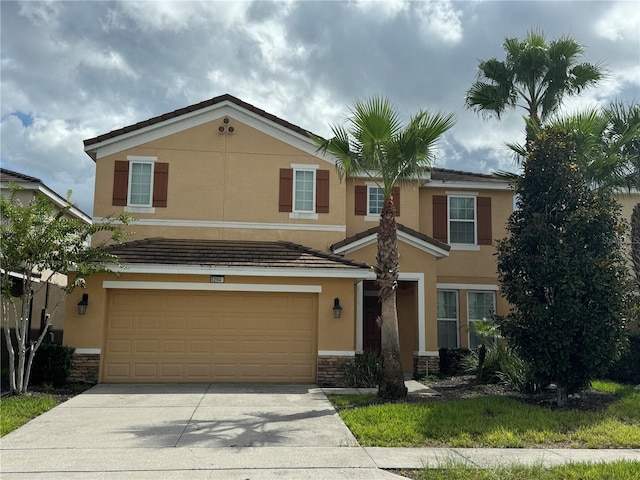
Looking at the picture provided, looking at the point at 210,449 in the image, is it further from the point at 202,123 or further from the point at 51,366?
the point at 202,123

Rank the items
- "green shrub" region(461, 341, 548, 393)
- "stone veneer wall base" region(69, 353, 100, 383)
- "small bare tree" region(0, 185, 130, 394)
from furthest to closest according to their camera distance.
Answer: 1. "stone veneer wall base" region(69, 353, 100, 383)
2. "green shrub" region(461, 341, 548, 393)
3. "small bare tree" region(0, 185, 130, 394)

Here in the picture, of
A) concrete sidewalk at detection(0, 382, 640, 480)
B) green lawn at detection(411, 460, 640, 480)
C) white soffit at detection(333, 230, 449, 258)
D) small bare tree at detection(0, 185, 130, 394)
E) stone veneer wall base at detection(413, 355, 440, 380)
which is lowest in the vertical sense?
concrete sidewalk at detection(0, 382, 640, 480)

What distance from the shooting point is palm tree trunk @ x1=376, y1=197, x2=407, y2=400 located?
10.9m

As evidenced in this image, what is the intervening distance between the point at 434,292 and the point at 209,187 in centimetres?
698

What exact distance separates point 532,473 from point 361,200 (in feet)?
38.7

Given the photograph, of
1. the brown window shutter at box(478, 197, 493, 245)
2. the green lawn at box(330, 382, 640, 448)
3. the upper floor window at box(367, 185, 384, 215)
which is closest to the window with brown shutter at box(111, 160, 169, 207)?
the upper floor window at box(367, 185, 384, 215)

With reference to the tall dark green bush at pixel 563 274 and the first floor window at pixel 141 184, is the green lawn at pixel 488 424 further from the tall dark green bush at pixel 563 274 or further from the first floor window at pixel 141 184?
the first floor window at pixel 141 184

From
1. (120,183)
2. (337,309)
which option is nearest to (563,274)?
(337,309)

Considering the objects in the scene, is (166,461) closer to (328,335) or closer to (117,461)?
(117,461)

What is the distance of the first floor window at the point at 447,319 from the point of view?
17234 millimetres

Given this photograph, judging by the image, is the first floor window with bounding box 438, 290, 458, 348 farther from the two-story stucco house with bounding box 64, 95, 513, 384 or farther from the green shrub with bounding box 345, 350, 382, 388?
the green shrub with bounding box 345, 350, 382, 388

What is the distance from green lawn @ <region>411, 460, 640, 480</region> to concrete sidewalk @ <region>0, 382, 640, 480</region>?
36cm

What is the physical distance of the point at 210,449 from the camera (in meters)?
7.53

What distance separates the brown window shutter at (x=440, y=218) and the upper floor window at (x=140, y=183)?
8320 mm
